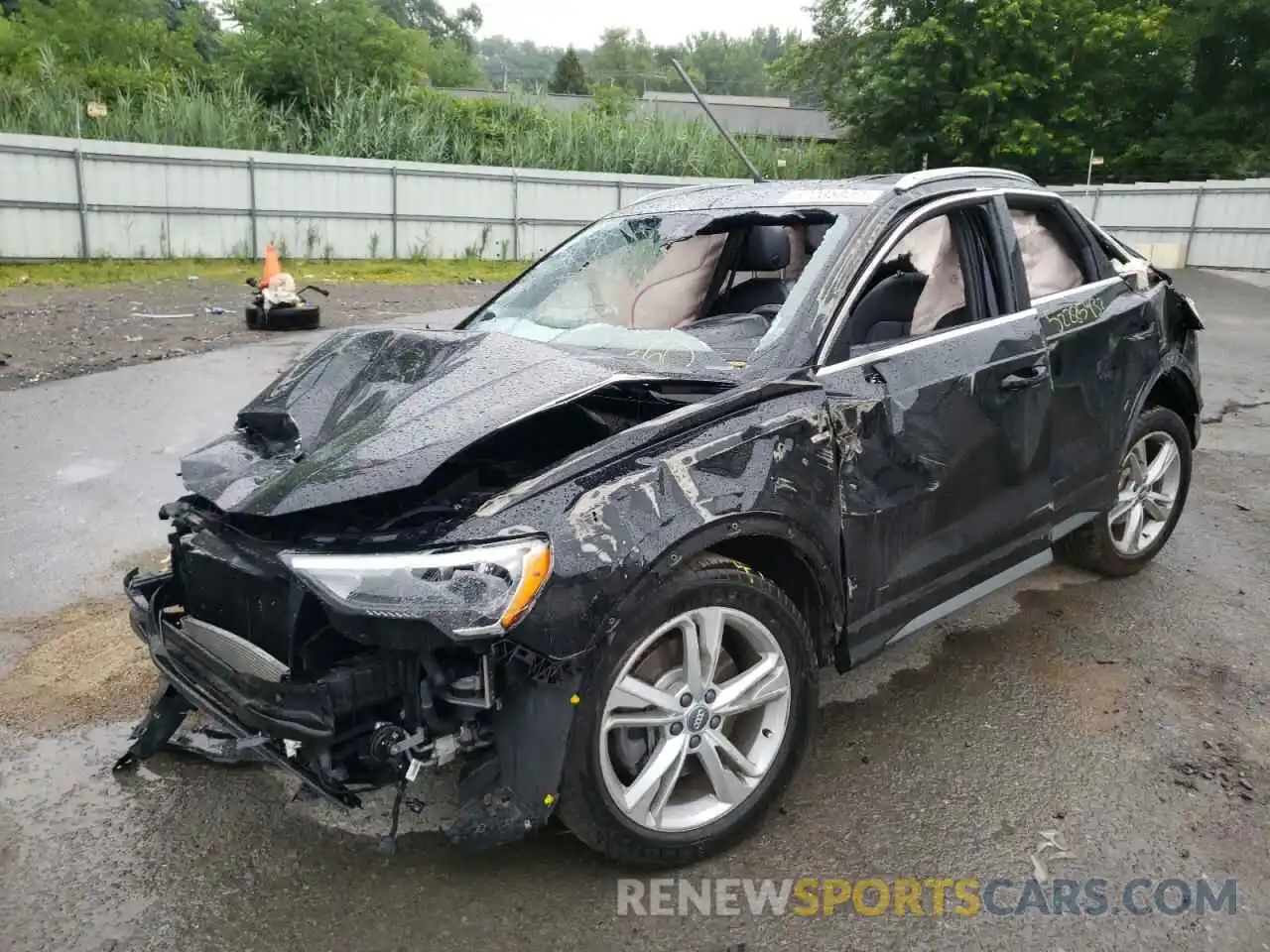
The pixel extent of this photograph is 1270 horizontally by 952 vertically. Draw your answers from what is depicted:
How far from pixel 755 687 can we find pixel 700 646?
228 mm

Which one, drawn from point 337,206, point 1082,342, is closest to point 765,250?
point 1082,342

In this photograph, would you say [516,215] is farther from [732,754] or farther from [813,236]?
[732,754]

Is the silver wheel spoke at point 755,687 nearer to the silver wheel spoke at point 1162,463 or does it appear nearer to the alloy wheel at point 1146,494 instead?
the alloy wheel at point 1146,494

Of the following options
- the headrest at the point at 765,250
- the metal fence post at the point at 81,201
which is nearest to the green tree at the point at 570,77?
the metal fence post at the point at 81,201

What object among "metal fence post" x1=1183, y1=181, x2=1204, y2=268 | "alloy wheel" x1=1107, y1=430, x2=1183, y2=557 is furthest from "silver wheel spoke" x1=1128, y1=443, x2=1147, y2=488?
"metal fence post" x1=1183, y1=181, x2=1204, y2=268

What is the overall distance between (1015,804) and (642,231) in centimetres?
243

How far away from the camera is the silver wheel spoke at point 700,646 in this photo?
2461 mm

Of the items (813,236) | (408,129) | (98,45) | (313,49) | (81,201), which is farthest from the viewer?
(98,45)

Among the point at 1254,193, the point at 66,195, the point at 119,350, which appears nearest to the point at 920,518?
the point at 119,350

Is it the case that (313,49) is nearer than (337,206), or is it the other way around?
(337,206)

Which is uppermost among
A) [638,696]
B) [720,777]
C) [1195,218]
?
[1195,218]

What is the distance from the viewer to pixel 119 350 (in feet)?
32.5

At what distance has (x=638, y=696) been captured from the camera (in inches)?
94.4

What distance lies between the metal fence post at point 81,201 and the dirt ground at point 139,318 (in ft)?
8.77
